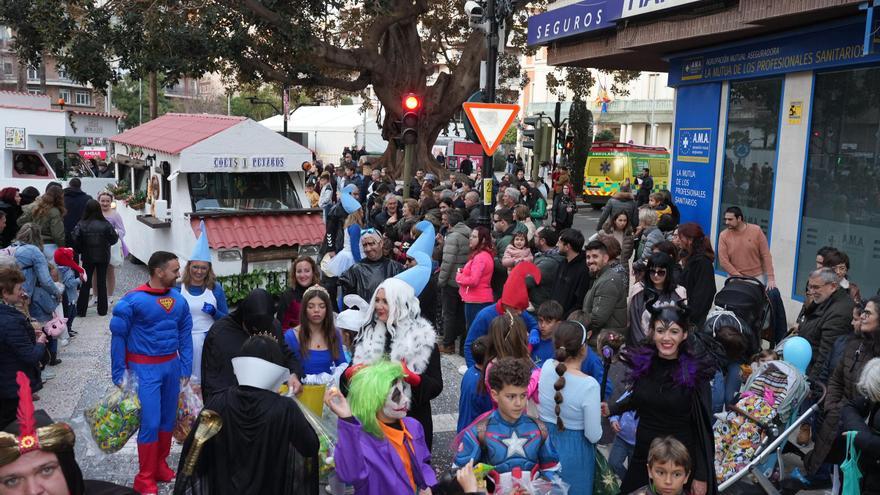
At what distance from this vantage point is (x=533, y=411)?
462 cm

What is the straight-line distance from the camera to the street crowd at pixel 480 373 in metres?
3.73

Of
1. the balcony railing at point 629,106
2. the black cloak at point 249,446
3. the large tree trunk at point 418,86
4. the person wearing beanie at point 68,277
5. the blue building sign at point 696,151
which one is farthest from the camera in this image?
the balcony railing at point 629,106

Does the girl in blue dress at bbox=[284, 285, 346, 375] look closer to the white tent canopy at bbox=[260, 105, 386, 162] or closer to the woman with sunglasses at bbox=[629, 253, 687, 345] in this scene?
the woman with sunglasses at bbox=[629, 253, 687, 345]

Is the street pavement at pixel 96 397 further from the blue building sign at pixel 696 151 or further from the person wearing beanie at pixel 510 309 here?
the blue building sign at pixel 696 151

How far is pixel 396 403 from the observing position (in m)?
3.97

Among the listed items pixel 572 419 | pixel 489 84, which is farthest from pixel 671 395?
pixel 489 84

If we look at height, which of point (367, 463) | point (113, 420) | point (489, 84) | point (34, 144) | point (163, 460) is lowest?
point (163, 460)

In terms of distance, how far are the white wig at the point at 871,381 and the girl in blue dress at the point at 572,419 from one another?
1515mm

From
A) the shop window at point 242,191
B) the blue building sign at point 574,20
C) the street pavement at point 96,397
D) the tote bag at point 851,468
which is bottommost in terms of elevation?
the street pavement at point 96,397

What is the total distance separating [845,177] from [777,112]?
62.6 inches

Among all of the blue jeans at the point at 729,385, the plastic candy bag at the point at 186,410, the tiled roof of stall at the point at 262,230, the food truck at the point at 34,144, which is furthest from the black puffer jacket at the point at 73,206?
the blue jeans at the point at 729,385

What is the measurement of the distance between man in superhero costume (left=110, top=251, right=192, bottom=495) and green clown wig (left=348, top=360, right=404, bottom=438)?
225 cm

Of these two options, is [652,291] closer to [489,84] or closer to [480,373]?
[480,373]

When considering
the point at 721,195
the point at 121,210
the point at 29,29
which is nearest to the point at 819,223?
the point at 721,195
